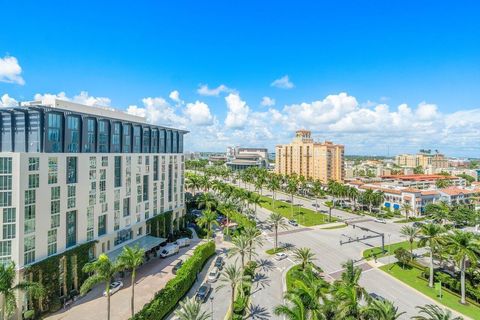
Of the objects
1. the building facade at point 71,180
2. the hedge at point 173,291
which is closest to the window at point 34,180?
the building facade at point 71,180

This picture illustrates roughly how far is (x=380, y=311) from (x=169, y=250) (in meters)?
42.3

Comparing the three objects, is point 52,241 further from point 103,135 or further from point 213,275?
point 213,275

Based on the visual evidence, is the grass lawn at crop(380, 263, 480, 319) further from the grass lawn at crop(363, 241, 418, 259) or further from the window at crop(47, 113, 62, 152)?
the window at crop(47, 113, 62, 152)

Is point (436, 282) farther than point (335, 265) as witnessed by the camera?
No

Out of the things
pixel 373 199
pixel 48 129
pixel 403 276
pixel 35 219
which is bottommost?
pixel 403 276

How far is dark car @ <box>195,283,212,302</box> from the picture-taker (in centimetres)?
4023

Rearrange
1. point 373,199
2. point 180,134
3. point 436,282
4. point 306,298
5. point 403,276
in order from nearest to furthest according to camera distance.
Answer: point 306,298
point 436,282
point 403,276
point 180,134
point 373,199

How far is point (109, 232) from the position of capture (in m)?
50.6

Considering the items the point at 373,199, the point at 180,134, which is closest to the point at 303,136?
the point at 373,199

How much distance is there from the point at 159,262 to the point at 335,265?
33.3 m

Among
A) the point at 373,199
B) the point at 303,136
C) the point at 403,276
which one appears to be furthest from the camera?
the point at 303,136

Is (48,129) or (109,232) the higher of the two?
(48,129)

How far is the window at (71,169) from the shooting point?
42719 millimetres

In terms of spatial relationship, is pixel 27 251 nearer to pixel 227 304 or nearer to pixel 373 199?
pixel 227 304
